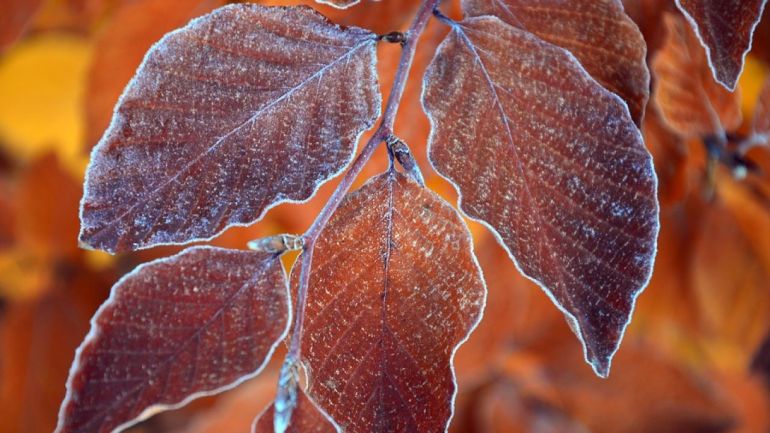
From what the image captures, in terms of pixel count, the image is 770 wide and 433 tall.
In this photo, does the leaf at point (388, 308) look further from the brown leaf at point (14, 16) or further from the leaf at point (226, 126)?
the brown leaf at point (14, 16)

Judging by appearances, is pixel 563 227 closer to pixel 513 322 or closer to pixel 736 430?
pixel 513 322

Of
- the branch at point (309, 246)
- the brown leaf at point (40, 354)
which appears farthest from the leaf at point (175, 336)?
the brown leaf at point (40, 354)

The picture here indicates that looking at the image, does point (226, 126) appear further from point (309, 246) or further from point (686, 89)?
point (686, 89)

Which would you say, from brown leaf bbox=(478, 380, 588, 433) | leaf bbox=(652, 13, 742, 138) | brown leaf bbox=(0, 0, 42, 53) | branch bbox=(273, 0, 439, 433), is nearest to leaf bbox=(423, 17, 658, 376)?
branch bbox=(273, 0, 439, 433)

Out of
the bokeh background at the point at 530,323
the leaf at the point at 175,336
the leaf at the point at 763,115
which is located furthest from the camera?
the bokeh background at the point at 530,323

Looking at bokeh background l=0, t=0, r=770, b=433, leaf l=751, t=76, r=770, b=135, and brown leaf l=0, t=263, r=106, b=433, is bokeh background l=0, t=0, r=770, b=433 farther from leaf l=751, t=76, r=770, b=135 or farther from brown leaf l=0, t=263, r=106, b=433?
leaf l=751, t=76, r=770, b=135

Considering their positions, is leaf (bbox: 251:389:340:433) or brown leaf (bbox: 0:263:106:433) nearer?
leaf (bbox: 251:389:340:433)
